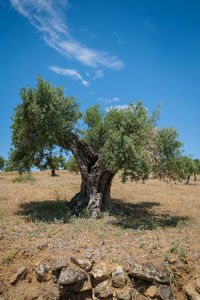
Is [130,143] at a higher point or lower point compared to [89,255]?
higher

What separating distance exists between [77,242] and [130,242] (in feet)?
9.43

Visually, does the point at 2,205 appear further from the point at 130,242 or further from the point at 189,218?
the point at 189,218

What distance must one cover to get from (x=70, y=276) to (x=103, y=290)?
1.47 metres

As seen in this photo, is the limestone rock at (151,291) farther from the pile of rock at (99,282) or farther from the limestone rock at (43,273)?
the limestone rock at (43,273)

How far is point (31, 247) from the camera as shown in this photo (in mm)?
9859

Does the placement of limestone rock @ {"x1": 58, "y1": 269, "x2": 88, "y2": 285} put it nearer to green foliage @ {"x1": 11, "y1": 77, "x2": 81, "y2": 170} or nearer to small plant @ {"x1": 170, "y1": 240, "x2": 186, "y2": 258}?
small plant @ {"x1": 170, "y1": 240, "x2": 186, "y2": 258}

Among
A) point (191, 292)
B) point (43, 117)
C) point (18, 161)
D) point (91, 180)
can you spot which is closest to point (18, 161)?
point (18, 161)

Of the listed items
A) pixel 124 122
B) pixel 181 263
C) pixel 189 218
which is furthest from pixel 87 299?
pixel 189 218

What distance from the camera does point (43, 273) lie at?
854 cm

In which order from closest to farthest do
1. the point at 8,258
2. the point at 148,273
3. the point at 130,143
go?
the point at 148,273
the point at 8,258
the point at 130,143

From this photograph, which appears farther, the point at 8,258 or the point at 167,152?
the point at 167,152

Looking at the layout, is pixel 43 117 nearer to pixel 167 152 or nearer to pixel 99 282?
pixel 167 152

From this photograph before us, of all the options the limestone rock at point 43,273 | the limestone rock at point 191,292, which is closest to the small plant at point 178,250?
the limestone rock at point 191,292

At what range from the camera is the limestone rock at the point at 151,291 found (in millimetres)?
7986
